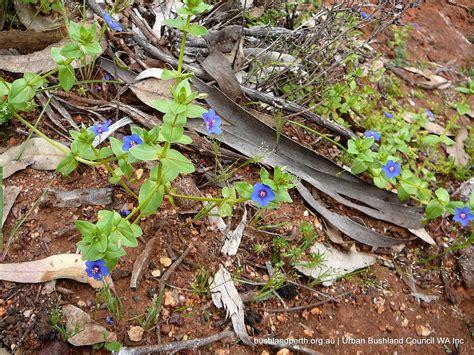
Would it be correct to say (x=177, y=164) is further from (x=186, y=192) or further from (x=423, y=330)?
(x=423, y=330)

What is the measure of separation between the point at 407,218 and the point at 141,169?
5.23 feet

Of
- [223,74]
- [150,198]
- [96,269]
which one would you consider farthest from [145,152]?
[223,74]

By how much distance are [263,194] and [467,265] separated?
153cm

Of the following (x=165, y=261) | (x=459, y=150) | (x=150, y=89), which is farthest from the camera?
(x=459, y=150)

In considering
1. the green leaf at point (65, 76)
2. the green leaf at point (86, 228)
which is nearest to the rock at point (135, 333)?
the green leaf at point (86, 228)

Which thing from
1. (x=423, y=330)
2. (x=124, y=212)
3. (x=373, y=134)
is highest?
(x=373, y=134)

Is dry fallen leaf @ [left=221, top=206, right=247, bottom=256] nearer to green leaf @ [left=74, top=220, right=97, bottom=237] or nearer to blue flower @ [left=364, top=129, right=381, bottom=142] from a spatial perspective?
green leaf @ [left=74, top=220, right=97, bottom=237]

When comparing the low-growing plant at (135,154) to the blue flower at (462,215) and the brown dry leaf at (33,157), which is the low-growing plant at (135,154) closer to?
the brown dry leaf at (33,157)

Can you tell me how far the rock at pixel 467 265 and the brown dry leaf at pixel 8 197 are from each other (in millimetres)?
2471

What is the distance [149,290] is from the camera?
6.89 feet

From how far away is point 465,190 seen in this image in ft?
10.4

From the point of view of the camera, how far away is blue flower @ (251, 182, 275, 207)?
203 centimetres

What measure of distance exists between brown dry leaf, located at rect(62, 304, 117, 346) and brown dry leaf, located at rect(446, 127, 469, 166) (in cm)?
268

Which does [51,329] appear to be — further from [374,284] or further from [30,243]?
[374,284]
